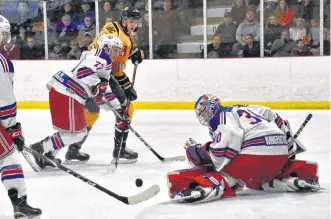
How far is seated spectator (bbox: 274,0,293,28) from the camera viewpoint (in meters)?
7.63

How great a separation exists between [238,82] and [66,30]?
235 centimetres

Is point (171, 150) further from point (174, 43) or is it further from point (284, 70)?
point (174, 43)

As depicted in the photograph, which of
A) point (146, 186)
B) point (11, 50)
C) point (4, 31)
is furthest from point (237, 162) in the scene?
point (11, 50)

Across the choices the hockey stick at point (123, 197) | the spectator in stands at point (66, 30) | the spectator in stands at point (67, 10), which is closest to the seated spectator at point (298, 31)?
the spectator in stands at point (66, 30)

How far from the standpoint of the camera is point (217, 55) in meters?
7.70

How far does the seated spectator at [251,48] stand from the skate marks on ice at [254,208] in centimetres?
423

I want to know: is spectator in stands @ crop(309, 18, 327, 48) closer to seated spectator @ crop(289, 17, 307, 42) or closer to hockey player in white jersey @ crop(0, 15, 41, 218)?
seated spectator @ crop(289, 17, 307, 42)

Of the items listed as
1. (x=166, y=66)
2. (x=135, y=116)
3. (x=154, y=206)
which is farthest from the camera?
(x=166, y=66)

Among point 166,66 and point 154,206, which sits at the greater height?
point 166,66

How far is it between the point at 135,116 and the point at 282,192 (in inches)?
145

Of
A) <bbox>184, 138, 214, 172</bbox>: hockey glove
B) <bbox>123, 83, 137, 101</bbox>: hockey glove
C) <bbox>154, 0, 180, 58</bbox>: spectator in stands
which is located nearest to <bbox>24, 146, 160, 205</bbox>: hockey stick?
<bbox>184, 138, 214, 172</bbox>: hockey glove

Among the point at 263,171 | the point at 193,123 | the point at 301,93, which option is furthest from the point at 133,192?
the point at 301,93

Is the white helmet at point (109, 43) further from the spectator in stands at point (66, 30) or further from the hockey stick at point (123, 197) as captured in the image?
the spectator in stands at point (66, 30)

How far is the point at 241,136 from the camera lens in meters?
3.29
